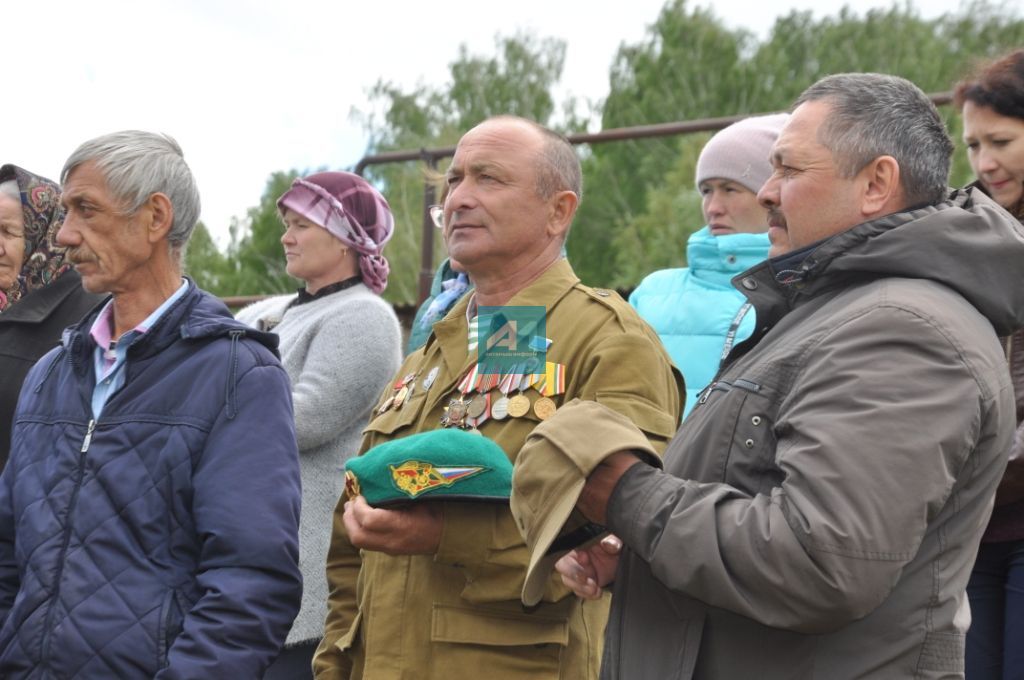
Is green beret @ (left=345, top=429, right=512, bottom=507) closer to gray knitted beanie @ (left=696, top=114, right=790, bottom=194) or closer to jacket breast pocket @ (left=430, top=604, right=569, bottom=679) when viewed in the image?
jacket breast pocket @ (left=430, top=604, right=569, bottom=679)

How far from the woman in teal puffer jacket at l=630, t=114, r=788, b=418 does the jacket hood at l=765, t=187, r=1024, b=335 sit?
68.2 inches

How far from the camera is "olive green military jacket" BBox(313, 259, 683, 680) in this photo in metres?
2.93

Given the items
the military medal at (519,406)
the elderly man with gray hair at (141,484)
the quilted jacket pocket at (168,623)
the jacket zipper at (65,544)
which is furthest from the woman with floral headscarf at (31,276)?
the military medal at (519,406)

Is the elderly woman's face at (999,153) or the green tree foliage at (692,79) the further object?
the green tree foliage at (692,79)

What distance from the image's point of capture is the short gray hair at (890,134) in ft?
7.87

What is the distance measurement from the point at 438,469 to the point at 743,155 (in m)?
1.95

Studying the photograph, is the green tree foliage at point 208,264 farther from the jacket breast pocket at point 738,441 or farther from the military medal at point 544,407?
the jacket breast pocket at point 738,441

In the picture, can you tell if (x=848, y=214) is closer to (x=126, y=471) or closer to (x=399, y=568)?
(x=399, y=568)

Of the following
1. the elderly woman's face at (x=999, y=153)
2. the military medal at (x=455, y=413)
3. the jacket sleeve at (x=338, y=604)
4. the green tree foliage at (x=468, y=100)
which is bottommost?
the green tree foliage at (x=468, y=100)

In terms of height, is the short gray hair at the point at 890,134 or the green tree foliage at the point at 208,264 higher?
the short gray hair at the point at 890,134

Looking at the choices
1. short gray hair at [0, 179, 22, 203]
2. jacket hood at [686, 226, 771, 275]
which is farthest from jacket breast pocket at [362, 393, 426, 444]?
short gray hair at [0, 179, 22, 203]

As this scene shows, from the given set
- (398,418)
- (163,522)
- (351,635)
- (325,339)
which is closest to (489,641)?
(351,635)

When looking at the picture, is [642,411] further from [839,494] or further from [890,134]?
[839,494]

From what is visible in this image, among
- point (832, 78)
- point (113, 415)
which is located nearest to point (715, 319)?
point (832, 78)
